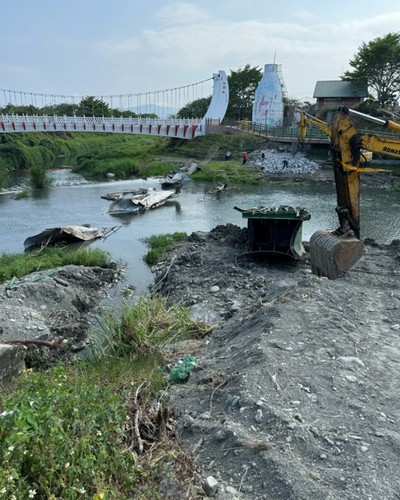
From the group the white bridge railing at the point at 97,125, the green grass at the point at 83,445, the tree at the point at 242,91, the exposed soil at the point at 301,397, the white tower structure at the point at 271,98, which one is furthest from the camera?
the tree at the point at 242,91

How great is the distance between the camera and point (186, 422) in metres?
4.52

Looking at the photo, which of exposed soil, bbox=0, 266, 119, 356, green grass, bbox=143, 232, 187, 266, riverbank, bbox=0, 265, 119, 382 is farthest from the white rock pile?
exposed soil, bbox=0, 266, 119, 356

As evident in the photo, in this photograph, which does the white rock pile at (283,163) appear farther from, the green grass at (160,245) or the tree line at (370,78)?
the green grass at (160,245)

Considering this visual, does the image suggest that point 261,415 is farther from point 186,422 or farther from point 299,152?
point 299,152

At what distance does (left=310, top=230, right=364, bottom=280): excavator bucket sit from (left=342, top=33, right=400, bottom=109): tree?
129 feet

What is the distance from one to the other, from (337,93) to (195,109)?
2502 centimetres

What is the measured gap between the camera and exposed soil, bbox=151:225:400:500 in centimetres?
360

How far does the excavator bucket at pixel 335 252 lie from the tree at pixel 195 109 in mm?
58091

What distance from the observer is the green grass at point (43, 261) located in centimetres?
1170

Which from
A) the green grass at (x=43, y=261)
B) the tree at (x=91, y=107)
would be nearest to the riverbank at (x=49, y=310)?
the green grass at (x=43, y=261)

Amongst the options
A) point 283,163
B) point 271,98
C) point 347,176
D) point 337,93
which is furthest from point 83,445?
point 337,93

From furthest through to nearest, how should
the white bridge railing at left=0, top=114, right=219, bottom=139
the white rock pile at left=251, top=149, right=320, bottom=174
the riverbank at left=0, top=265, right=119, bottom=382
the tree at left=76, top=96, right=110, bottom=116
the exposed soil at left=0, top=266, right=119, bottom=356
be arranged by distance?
1. the tree at left=76, top=96, right=110, bottom=116
2. the white bridge railing at left=0, top=114, right=219, bottom=139
3. the white rock pile at left=251, top=149, right=320, bottom=174
4. the exposed soil at left=0, top=266, right=119, bottom=356
5. the riverbank at left=0, top=265, right=119, bottom=382

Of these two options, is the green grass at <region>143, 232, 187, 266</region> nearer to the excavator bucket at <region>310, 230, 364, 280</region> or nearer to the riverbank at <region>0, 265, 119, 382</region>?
the riverbank at <region>0, 265, 119, 382</region>

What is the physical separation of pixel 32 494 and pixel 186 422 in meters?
2.10
